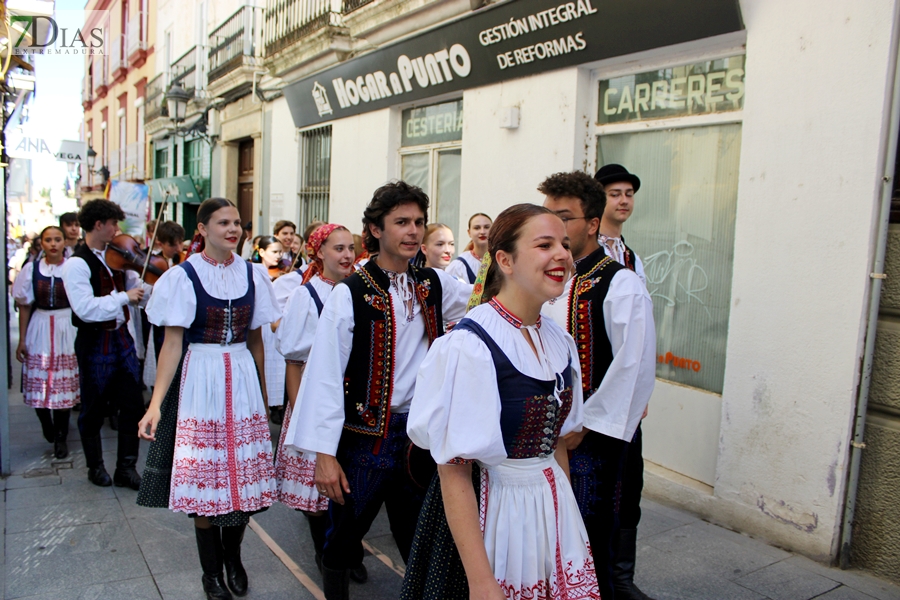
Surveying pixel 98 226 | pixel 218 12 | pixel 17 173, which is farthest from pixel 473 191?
pixel 218 12

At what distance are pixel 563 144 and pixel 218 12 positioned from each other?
43.0 ft

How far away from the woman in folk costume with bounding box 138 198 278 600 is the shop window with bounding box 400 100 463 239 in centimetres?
456

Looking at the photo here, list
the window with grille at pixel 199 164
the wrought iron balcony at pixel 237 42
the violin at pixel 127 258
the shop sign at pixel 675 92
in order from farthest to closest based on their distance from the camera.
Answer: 1. the window with grille at pixel 199 164
2. the wrought iron balcony at pixel 237 42
3. the violin at pixel 127 258
4. the shop sign at pixel 675 92

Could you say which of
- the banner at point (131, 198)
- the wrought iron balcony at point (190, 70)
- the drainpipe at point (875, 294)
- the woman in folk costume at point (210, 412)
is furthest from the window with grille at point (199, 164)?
the drainpipe at point (875, 294)

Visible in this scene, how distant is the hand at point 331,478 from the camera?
288 centimetres

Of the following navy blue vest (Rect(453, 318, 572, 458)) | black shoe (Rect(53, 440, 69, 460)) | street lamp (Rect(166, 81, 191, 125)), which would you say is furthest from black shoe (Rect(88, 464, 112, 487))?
street lamp (Rect(166, 81, 191, 125))

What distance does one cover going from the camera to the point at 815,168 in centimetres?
411

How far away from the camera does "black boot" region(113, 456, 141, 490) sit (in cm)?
530

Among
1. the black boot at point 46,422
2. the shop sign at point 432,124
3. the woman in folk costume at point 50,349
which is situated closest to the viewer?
the woman in folk costume at point 50,349

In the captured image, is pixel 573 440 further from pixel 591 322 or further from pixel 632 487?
pixel 632 487

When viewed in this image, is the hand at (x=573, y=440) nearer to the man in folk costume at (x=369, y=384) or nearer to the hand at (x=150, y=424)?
the man in folk costume at (x=369, y=384)

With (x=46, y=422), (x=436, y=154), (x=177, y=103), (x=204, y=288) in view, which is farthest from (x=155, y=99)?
(x=204, y=288)

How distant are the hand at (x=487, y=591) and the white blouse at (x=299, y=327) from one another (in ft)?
6.38

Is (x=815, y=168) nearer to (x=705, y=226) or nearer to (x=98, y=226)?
(x=705, y=226)
